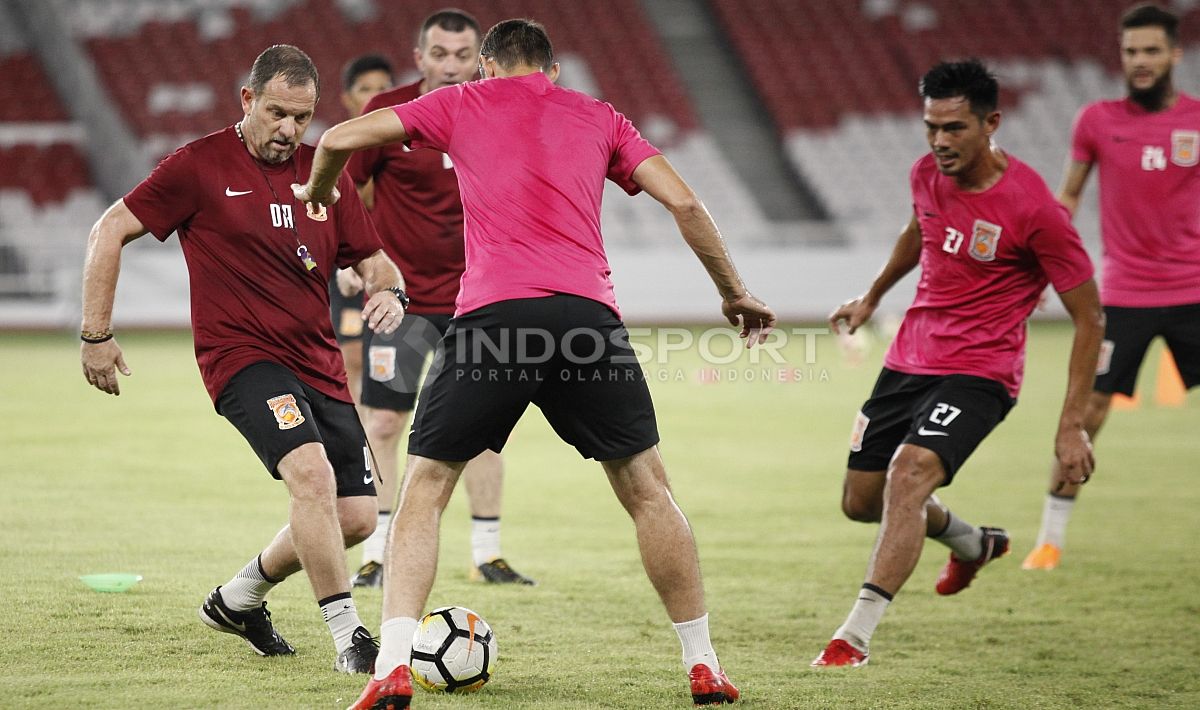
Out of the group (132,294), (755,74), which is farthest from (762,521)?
(755,74)

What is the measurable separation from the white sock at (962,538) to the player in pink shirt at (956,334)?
24 millimetres

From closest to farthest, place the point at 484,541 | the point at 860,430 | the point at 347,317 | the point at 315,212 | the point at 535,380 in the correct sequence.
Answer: the point at 535,380
the point at 315,212
the point at 860,430
the point at 484,541
the point at 347,317

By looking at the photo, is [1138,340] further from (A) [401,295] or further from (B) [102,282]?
(B) [102,282]

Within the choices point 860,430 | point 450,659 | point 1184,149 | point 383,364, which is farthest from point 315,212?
point 1184,149

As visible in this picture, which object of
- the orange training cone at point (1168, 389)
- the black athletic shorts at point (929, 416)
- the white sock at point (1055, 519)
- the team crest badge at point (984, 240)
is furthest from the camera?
the orange training cone at point (1168, 389)

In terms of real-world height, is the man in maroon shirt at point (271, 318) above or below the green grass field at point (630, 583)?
above

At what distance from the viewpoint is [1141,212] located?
7.78 metres

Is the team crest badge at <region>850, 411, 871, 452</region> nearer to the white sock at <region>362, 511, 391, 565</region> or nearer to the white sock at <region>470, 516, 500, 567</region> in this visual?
the white sock at <region>470, 516, 500, 567</region>

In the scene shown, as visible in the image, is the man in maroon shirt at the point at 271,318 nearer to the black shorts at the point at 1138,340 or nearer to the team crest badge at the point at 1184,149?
the black shorts at the point at 1138,340

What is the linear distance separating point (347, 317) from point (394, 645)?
4042 millimetres

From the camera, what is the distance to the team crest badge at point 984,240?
18.8 ft

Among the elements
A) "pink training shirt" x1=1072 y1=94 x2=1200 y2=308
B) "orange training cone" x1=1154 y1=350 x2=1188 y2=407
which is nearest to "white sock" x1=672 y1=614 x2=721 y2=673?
"pink training shirt" x1=1072 y1=94 x2=1200 y2=308

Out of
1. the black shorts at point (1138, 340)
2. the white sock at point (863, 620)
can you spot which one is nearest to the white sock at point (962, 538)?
the white sock at point (863, 620)

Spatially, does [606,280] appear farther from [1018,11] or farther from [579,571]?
[1018,11]
